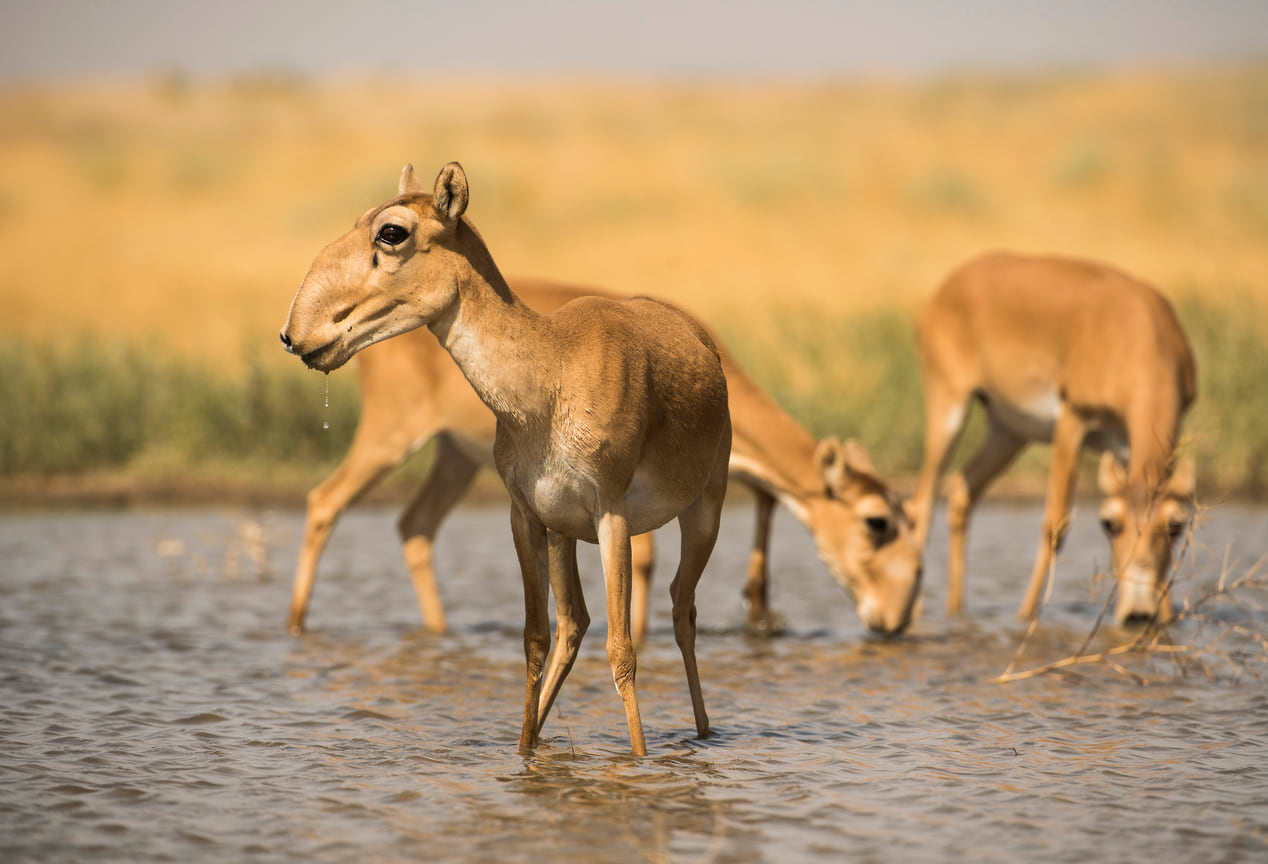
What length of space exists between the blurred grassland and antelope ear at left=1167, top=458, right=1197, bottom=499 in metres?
2.65

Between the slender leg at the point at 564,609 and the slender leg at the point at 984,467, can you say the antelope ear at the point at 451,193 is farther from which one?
the slender leg at the point at 984,467

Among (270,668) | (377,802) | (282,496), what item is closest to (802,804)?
(377,802)

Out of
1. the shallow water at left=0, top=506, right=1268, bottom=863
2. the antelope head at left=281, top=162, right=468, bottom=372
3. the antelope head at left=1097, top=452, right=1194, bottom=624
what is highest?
the antelope head at left=281, top=162, right=468, bottom=372

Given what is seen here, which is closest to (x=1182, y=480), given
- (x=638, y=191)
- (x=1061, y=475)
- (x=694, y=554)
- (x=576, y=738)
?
(x=1061, y=475)

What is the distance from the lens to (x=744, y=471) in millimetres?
10086

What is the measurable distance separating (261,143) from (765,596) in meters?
48.1

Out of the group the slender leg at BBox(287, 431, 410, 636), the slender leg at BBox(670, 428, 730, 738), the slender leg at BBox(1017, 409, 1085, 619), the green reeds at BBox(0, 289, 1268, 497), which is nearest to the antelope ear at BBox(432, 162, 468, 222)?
the slender leg at BBox(670, 428, 730, 738)

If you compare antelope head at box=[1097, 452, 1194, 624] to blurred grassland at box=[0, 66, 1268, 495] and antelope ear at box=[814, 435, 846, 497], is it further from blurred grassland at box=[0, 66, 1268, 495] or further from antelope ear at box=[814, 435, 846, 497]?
blurred grassland at box=[0, 66, 1268, 495]

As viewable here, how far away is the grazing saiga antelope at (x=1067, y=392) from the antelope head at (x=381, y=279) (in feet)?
15.4

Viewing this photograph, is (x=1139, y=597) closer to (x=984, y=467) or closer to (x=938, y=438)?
(x=938, y=438)

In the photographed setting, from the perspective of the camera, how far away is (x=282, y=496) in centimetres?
1535

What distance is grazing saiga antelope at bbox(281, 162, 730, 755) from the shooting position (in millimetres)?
5816

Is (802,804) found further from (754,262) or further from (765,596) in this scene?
(754,262)

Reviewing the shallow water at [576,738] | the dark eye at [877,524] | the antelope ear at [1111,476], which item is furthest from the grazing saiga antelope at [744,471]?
the antelope ear at [1111,476]
